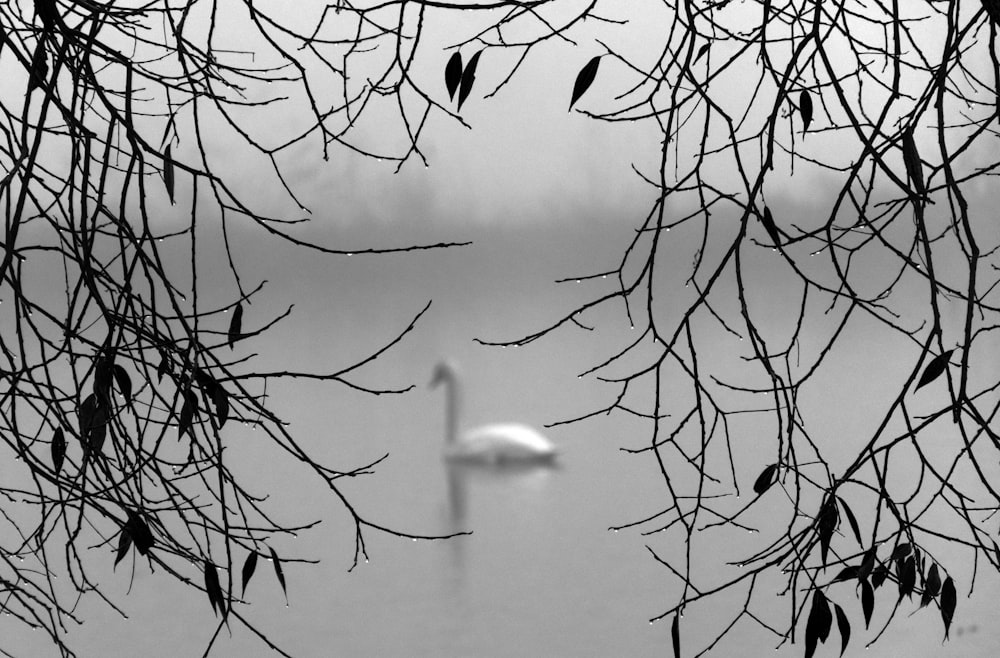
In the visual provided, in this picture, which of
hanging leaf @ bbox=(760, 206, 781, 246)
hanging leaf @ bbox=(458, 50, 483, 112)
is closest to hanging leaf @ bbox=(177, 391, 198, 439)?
hanging leaf @ bbox=(458, 50, 483, 112)

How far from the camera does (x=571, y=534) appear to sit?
6535mm

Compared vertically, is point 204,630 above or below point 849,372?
below

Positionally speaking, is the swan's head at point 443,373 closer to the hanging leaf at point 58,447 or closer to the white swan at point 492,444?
the white swan at point 492,444

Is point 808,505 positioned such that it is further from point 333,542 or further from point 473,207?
point 473,207

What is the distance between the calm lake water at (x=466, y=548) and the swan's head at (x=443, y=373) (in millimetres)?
628

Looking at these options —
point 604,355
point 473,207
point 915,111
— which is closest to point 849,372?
point 604,355

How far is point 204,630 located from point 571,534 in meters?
2.18

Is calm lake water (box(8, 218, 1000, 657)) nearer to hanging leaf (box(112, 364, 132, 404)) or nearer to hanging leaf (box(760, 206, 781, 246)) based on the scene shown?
hanging leaf (box(112, 364, 132, 404))

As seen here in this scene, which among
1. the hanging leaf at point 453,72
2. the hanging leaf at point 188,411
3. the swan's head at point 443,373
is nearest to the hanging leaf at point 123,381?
the hanging leaf at point 188,411

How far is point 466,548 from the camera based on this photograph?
22.8 feet

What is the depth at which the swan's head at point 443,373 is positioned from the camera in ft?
26.1

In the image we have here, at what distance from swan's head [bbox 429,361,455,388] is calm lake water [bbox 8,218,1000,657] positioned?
24.7 inches

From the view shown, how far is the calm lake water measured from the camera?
5.35 m

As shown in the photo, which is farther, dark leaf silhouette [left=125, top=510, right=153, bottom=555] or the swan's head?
the swan's head
